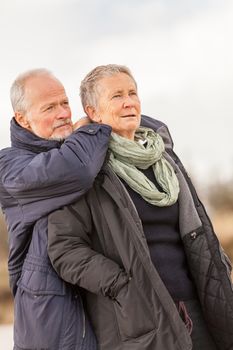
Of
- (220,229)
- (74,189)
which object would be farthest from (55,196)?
(220,229)

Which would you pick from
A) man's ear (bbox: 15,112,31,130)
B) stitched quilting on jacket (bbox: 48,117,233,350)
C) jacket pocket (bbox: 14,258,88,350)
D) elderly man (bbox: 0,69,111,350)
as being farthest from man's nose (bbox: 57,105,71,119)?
jacket pocket (bbox: 14,258,88,350)

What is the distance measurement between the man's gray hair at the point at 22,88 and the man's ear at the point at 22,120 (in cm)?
1

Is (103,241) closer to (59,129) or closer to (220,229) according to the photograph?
(59,129)

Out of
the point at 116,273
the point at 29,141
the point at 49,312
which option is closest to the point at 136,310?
the point at 116,273

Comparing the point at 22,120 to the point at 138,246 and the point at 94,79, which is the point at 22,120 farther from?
the point at 138,246

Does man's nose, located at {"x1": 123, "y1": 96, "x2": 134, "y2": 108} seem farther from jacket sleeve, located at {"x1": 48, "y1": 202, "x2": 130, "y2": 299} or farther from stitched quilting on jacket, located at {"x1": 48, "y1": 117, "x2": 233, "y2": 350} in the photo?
jacket sleeve, located at {"x1": 48, "y1": 202, "x2": 130, "y2": 299}

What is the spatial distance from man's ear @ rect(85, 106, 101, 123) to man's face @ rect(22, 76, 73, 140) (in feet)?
0.23

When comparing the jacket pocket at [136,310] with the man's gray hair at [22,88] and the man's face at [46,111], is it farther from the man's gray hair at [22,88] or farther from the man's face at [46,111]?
the man's gray hair at [22,88]

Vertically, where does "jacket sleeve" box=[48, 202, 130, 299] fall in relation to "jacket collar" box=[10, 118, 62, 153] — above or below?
below

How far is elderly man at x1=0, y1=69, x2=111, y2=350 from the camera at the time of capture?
1.61 m

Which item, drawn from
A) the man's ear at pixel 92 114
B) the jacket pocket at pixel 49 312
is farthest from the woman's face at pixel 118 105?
the jacket pocket at pixel 49 312

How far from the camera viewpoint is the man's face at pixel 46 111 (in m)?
1.74

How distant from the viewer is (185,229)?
1.76 meters

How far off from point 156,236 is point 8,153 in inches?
18.9
